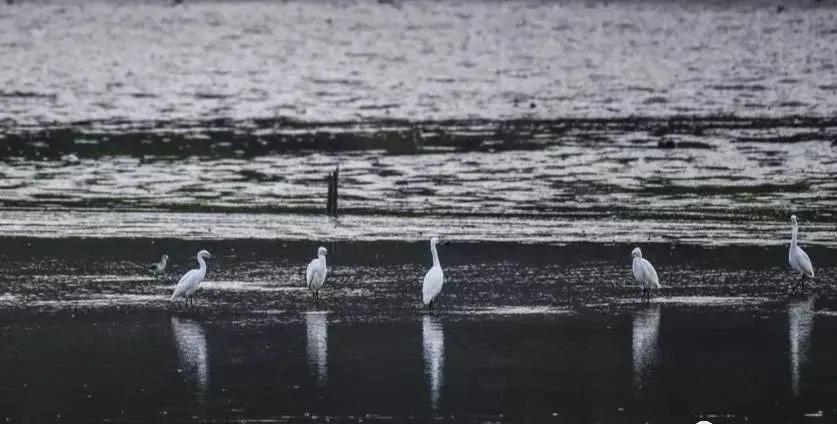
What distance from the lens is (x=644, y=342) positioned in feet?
67.3

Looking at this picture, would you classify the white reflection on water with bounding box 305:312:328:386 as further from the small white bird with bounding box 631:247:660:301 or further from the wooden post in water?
the wooden post in water

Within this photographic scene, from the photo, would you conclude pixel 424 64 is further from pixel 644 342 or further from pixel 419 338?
pixel 644 342

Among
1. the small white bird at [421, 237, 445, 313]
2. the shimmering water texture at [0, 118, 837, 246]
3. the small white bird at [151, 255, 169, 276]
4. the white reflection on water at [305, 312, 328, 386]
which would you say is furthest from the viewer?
the shimmering water texture at [0, 118, 837, 246]

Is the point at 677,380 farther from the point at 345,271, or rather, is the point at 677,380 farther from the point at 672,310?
the point at 345,271

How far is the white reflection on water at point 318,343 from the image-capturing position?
19047 mm

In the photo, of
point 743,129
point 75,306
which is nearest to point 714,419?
point 75,306

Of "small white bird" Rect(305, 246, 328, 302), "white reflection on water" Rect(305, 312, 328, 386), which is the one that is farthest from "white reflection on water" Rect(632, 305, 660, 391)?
"small white bird" Rect(305, 246, 328, 302)

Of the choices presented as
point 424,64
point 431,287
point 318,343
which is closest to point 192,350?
point 318,343

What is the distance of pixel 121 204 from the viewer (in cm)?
3553

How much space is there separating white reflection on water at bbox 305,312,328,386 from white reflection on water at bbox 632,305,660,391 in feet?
11.8

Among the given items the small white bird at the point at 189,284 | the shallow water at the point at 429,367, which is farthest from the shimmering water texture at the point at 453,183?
the shallow water at the point at 429,367

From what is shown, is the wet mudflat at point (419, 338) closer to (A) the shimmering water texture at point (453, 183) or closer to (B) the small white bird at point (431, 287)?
(B) the small white bird at point (431, 287)

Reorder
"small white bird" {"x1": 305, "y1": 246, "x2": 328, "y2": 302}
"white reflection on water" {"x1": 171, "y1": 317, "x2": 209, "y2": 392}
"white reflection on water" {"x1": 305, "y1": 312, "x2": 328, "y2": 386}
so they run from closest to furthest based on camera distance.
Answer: "white reflection on water" {"x1": 171, "y1": 317, "x2": 209, "y2": 392}
"white reflection on water" {"x1": 305, "y1": 312, "x2": 328, "y2": 386}
"small white bird" {"x1": 305, "y1": 246, "x2": 328, "y2": 302}

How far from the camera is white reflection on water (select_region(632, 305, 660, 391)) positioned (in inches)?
741
